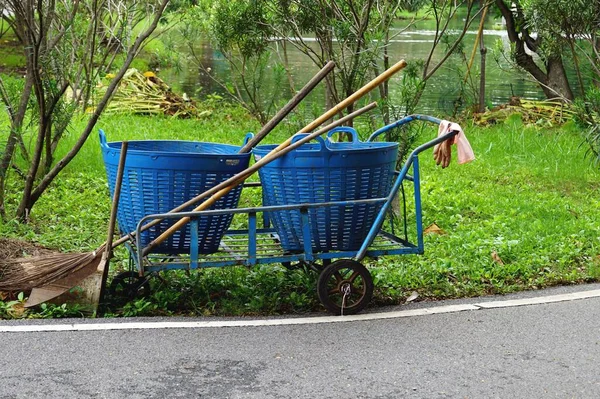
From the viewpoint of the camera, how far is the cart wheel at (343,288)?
5.72 m

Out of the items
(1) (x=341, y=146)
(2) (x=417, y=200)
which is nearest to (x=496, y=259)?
(2) (x=417, y=200)

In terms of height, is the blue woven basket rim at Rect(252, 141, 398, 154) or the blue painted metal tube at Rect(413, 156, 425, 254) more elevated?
the blue woven basket rim at Rect(252, 141, 398, 154)

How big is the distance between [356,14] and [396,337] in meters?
3.74

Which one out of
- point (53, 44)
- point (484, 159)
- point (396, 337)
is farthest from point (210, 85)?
point (396, 337)

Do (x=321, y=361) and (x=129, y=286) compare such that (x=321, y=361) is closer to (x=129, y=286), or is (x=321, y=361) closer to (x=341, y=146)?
(x=129, y=286)

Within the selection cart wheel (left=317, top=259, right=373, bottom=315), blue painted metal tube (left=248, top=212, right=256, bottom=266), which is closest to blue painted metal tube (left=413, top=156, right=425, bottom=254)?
cart wheel (left=317, top=259, right=373, bottom=315)

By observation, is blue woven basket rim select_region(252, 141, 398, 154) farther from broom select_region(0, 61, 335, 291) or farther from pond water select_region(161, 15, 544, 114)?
pond water select_region(161, 15, 544, 114)

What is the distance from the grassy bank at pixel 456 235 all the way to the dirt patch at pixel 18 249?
437 millimetres

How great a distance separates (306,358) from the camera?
16.5 feet

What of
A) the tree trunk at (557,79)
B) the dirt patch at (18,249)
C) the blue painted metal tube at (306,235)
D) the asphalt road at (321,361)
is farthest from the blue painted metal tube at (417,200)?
the tree trunk at (557,79)

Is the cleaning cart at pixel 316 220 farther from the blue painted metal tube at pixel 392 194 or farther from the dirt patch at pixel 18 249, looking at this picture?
the dirt patch at pixel 18 249

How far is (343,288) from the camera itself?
579cm

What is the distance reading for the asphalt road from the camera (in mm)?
4598

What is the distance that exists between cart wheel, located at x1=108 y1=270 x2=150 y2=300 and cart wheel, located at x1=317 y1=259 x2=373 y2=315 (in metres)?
1.18
